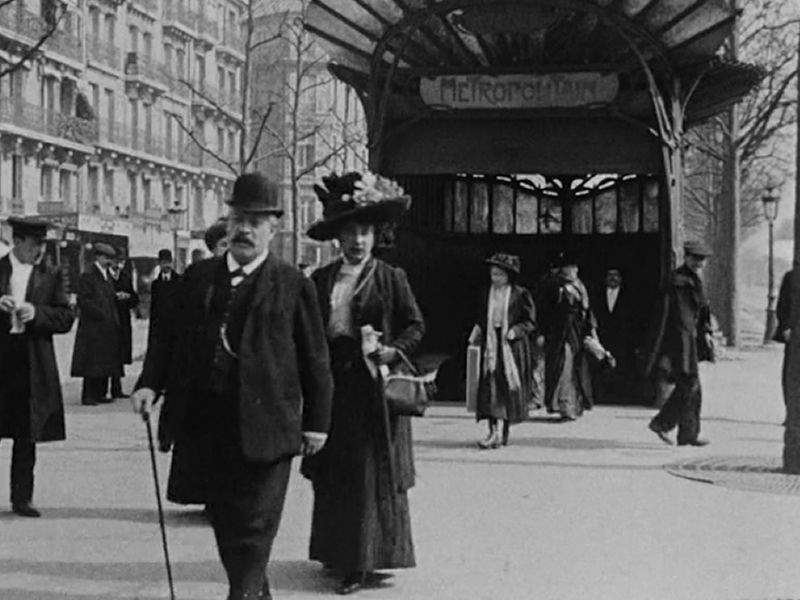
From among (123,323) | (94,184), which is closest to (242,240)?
(123,323)

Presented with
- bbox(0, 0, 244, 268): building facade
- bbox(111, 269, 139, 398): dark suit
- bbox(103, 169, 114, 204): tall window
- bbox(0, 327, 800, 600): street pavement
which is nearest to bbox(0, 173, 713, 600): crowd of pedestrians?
bbox(0, 327, 800, 600): street pavement

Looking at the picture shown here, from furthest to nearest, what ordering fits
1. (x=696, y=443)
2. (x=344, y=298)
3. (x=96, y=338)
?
(x=96, y=338), (x=696, y=443), (x=344, y=298)

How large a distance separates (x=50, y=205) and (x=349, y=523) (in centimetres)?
4681

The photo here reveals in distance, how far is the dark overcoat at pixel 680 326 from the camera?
12609 millimetres

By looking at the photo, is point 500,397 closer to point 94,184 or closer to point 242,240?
point 242,240

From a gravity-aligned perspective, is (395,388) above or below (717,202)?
below

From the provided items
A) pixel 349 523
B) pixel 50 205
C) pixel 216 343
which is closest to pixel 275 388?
pixel 216 343

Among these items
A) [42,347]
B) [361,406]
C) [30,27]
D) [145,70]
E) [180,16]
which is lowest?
[361,406]

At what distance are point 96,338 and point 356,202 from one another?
10676 millimetres

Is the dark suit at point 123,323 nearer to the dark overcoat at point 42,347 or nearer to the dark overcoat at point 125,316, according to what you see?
the dark overcoat at point 125,316

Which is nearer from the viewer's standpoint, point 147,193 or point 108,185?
point 108,185

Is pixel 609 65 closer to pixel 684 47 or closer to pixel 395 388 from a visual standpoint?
pixel 684 47

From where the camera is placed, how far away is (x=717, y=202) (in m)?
42.2

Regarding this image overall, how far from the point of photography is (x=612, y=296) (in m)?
17.5
